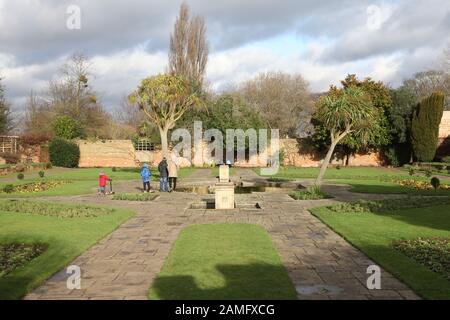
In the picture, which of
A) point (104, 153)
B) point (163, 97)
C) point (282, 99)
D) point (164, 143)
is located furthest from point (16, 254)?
point (282, 99)

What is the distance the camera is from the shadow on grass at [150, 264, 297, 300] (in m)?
4.96

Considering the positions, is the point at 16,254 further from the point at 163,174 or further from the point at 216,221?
the point at 163,174

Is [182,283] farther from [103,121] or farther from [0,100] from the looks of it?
[103,121]

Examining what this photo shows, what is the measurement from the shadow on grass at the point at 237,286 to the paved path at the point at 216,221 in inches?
Answer: 6.2

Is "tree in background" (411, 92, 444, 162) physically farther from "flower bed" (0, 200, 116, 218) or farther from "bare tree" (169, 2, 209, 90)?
"flower bed" (0, 200, 116, 218)

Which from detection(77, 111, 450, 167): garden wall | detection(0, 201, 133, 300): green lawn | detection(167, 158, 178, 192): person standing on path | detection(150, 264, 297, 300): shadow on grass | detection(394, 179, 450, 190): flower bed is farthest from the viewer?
detection(77, 111, 450, 167): garden wall

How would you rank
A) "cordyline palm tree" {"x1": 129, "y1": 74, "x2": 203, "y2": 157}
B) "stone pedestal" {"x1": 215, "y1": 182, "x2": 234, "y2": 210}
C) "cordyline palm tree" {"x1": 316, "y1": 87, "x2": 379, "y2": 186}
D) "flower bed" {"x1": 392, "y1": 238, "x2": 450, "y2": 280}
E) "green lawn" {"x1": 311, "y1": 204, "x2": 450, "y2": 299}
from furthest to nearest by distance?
"cordyline palm tree" {"x1": 129, "y1": 74, "x2": 203, "y2": 157}, "cordyline palm tree" {"x1": 316, "y1": 87, "x2": 379, "y2": 186}, "stone pedestal" {"x1": 215, "y1": 182, "x2": 234, "y2": 210}, "flower bed" {"x1": 392, "y1": 238, "x2": 450, "y2": 280}, "green lawn" {"x1": 311, "y1": 204, "x2": 450, "y2": 299}

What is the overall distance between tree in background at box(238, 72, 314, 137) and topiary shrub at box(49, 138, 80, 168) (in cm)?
2092

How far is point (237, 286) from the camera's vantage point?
5312 mm

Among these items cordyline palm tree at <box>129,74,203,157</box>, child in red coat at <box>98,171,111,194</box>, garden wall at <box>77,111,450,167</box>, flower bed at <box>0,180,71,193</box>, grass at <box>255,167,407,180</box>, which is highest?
cordyline palm tree at <box>129,74,203,157</box>

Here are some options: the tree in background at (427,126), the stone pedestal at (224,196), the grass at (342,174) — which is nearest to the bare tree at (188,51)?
the grass at (342,174)

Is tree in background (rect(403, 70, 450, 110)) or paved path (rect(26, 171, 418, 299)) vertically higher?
tree in background (rect(403, 70, 450, 110))

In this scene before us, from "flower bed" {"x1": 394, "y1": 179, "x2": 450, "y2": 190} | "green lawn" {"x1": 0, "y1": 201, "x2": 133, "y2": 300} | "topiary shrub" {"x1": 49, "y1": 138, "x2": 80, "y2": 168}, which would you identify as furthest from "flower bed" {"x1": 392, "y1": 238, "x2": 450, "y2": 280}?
"topiary shrub" {"x1": 49, "y1": 138, "x2": 80, "y2": 168}

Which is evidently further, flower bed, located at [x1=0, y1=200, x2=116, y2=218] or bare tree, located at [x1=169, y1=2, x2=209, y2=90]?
bare tree, located at [x1=169, y1=2, x2=209, y2=90]
